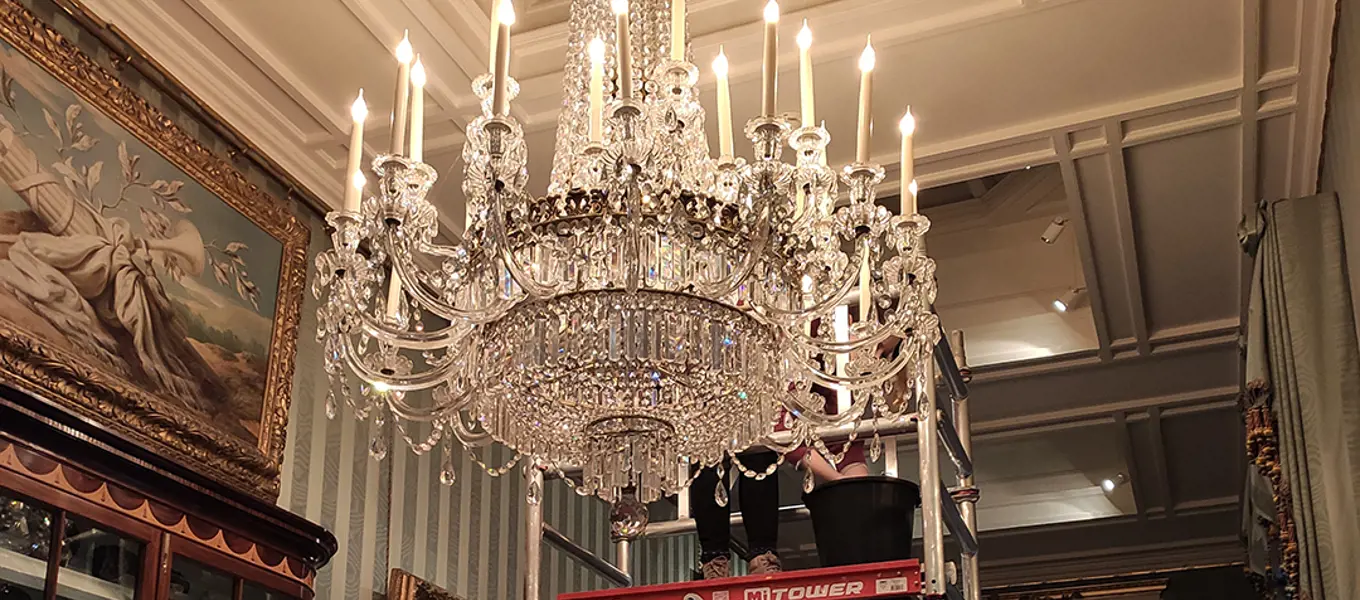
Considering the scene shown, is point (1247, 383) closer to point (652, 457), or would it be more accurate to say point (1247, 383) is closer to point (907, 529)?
point (907, 529)

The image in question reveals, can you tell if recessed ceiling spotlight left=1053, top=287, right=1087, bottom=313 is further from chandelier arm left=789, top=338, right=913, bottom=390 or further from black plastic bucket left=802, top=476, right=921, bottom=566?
chandelier arm left=789, top=338, right=913, bottom=390

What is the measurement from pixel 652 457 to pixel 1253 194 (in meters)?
3.29

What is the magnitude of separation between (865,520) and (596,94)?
1596 millimetres

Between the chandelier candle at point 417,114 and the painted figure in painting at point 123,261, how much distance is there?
1.43 m

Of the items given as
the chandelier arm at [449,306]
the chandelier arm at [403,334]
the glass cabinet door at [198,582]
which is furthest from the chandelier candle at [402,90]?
the glass cabinet door at [198,582]

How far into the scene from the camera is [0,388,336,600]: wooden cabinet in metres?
3.08

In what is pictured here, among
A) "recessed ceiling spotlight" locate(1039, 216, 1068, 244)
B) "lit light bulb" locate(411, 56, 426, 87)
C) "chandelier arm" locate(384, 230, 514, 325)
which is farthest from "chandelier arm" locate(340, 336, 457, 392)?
"recessed ceiling spotlight" locate(1039, 216, 1068, 244)

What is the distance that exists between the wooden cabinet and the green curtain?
3.03 meters

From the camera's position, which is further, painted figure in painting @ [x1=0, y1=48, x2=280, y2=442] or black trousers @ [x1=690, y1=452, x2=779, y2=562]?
black trousers @ [x1=690, y1=452, x2=779, y2=562]

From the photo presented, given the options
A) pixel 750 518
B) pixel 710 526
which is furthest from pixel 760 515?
pixel 710 526

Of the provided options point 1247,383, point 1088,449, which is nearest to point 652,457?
point 1247,383

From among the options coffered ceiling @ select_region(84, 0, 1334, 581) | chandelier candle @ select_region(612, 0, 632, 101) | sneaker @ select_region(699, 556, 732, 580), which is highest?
coffered ceiling @ select_region(84, 0, 1334, 581)

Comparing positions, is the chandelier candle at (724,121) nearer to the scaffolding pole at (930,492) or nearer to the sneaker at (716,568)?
the scaffolding pole at (930,492)

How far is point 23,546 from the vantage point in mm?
3090
